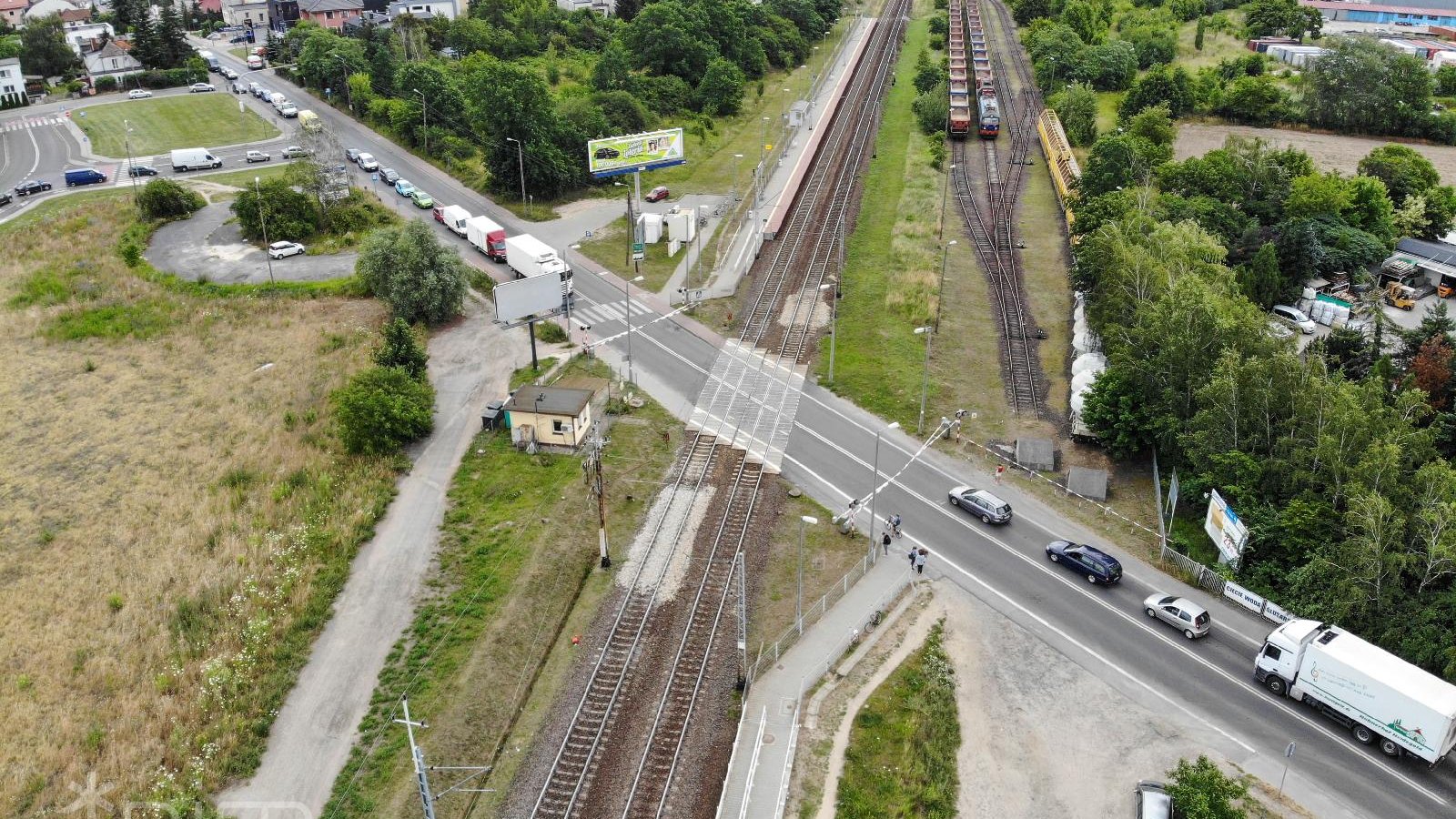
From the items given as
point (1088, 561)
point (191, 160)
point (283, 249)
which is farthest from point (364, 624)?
point (191, 160)

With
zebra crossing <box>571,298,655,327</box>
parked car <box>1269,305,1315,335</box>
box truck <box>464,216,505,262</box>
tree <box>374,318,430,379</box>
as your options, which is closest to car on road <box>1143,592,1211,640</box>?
parked car <box>1269,305,1315,335</box>

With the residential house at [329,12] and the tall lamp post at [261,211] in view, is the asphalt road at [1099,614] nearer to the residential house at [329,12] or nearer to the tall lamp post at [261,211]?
the tall lamp post at [261,211]

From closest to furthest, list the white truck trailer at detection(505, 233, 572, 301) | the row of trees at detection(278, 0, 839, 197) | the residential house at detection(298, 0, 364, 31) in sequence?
the white truck trailer at detection(505, 233, 572, 301) → the row of trees at detection(278, 0, 839, 197) → the residential house at detection(298, 0, 364, 31)

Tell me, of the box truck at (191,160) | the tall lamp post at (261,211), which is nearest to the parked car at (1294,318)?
the tall lamp post at (261,211)

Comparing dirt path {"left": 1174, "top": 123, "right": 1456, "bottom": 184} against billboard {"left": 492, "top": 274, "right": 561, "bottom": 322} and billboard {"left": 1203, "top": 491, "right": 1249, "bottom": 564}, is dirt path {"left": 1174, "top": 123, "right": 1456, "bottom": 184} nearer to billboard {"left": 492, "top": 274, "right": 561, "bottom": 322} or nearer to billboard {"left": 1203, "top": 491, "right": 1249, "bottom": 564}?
billboard {"left": 1203, "top": 491, "right": 1249, "bottom": 564}

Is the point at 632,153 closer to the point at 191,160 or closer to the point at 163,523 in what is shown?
the point at 191,160
